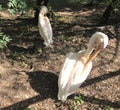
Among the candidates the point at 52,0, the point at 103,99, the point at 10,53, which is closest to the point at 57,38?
the point at 10,53

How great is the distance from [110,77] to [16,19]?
4777 mm

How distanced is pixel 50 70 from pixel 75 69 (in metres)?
1.08

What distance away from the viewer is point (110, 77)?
298 inches

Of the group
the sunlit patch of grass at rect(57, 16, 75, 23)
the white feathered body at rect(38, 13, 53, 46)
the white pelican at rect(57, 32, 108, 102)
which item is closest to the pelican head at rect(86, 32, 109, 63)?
the white pelican at rect(57, 32, 108, 102)

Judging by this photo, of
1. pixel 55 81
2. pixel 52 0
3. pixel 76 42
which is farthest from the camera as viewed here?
pixel 52 0

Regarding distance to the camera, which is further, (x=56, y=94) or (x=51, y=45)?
(x=51, y=45)

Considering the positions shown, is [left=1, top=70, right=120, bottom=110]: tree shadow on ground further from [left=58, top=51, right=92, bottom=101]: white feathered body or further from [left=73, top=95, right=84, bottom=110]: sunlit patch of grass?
[left=58, top=51, right=92, bottom=101]: white feathered body

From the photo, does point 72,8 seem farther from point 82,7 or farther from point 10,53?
point 10,53

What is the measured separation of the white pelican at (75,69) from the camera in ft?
21.4

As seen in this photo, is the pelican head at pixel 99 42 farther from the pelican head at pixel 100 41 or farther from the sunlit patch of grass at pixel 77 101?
the sunlit patch of grass at pixel 77 101

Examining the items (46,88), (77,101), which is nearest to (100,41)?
(77,101)

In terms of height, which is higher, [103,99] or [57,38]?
[57,38]

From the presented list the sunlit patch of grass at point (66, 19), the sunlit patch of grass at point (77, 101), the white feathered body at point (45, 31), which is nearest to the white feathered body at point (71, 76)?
the sunlit patch of grass at point (77, 101)

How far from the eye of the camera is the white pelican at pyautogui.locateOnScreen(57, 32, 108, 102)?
652 centimetres
